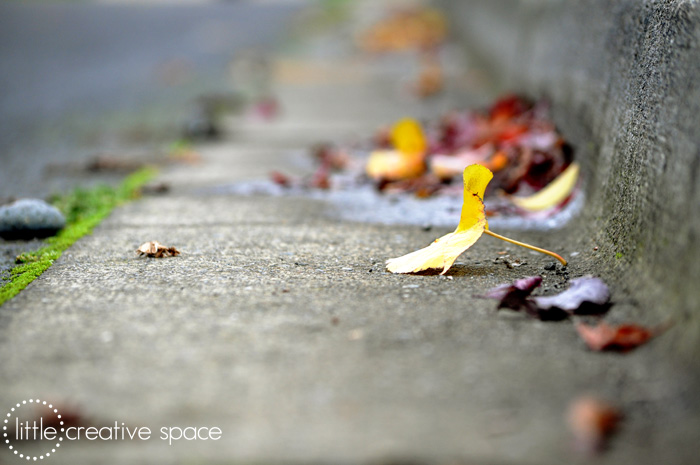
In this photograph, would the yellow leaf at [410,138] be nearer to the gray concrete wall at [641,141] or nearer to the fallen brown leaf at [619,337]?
the gray concrete wall at [641,141]

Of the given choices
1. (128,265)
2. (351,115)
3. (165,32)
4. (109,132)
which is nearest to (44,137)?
(109,132)

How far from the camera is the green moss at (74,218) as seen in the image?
1895 mm

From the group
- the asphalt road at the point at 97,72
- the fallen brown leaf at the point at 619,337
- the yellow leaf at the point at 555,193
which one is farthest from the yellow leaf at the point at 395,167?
A: the fallen brown leaf at the point at 619,337

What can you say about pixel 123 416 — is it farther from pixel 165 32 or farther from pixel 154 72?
pixel 165 32

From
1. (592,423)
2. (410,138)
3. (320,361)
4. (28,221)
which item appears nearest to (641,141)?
(592,423)

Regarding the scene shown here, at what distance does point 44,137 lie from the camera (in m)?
4.64

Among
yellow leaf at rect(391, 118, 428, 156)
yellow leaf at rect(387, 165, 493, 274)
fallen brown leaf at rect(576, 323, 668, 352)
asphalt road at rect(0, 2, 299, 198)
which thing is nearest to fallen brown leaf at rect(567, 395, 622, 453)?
fallen brown leaf at rect(576, 323, 668, 352)

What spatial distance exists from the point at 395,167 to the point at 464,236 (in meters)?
1.41

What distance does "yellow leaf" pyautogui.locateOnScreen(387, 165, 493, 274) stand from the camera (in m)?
1.82

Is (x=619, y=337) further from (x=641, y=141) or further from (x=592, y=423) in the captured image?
(x=641, y=141)

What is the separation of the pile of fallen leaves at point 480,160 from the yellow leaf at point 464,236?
734 millimetres

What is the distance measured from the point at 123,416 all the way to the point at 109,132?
404cm

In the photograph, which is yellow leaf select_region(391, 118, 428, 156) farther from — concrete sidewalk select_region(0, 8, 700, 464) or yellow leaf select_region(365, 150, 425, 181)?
concrete sidewalk select_region(0, 8, 700, 464)

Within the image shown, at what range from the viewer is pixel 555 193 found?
99.5 inches
